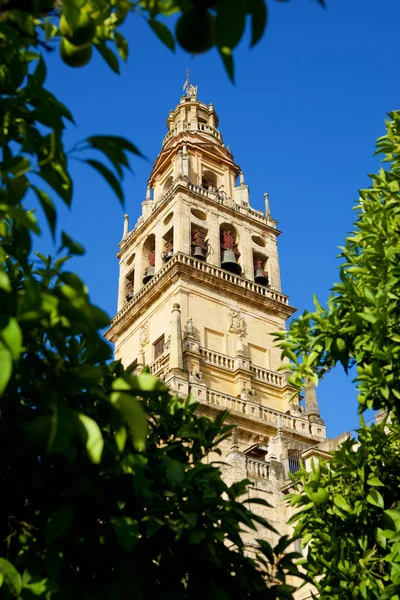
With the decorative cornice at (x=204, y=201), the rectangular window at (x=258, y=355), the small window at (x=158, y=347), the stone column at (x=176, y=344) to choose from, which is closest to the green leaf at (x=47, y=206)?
the stone column at (x=176, y=344)

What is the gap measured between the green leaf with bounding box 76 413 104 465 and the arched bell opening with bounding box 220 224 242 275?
1350 inches

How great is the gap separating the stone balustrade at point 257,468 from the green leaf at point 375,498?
13385 mm

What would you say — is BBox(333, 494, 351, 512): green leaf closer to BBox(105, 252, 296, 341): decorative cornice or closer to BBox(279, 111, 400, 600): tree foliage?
BBox(279, 111, 400, 600): tree foliage

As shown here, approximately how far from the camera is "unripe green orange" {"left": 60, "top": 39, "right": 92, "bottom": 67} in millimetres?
3479

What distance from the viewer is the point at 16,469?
208 inches

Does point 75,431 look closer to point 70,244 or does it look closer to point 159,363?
point 70,244

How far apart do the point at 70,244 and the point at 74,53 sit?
3.13 feet

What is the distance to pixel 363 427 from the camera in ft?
27.0

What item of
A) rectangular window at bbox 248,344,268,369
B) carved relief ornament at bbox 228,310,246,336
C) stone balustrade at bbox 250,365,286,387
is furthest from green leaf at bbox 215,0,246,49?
rectangular window at bbox 248,344,268,369

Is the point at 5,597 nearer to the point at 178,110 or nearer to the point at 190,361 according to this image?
the point at 190,361

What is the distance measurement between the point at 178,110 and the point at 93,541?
47697 millimetres

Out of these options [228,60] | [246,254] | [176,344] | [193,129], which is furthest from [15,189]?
[193,129]

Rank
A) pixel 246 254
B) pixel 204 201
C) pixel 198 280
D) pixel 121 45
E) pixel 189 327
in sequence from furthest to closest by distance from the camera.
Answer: pixel 204 201
pixel 246 254
pixel 198 280
pixel 189 327
pixel 121 45

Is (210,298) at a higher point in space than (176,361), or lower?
higher
